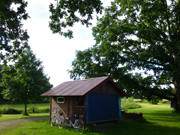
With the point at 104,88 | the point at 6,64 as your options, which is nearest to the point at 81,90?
the point at 104,88

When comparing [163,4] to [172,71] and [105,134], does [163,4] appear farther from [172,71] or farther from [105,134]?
[105,134]

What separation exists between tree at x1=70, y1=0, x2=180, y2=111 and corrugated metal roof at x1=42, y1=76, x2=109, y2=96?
418 inches

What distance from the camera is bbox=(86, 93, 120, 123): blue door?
30922mm

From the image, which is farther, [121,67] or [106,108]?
[121,67]

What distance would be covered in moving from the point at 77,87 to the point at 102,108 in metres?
3.28

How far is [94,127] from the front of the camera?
98.9ft

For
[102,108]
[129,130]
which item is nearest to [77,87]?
[102,108]

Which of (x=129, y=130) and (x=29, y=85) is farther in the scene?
(x=29, y=85)

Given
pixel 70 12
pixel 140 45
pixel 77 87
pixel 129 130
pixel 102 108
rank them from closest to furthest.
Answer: pixel 70 12
pixel 129 130
pixel 102 108
pixel 77 87
pixel 140 45

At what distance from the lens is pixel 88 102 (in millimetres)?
30875

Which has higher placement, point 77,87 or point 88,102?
point 77,87

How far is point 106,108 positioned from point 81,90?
3372mm

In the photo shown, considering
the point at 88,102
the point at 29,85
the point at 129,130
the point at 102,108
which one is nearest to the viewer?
the point at 129,130

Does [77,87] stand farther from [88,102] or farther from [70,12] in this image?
[70,12]
